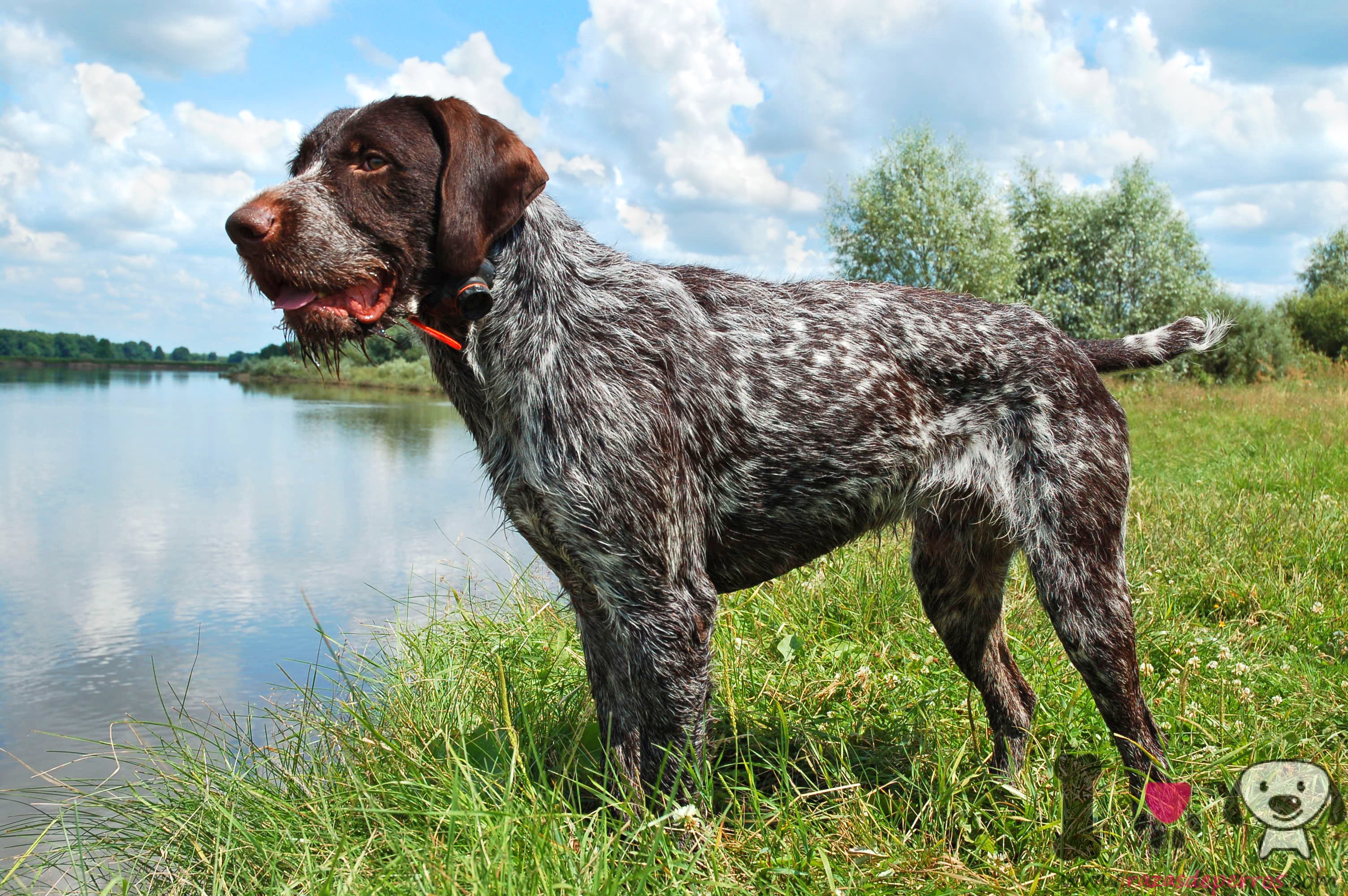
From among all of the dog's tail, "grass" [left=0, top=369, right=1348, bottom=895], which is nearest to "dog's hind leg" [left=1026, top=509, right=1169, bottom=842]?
"grass" [left=0, top=369, right=1348, bottom=895]

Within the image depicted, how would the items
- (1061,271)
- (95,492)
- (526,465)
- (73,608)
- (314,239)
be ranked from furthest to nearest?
(1061,271) < (95,492) < (73,608) < (526,465) < (314,239)

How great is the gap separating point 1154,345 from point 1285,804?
5.77 feet

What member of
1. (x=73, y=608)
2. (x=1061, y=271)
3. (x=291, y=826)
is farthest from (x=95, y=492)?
(x=1061, y=271)

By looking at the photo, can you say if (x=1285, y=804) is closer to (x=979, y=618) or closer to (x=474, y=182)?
(x=979, y=618)

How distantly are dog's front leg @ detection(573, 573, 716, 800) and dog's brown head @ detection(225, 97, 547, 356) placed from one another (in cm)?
114

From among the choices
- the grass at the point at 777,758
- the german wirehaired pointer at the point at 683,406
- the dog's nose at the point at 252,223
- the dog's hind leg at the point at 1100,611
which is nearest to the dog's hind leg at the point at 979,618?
the german wirehaired pointer at the point at 683,406

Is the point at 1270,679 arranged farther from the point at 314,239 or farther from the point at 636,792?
the point at 314,239

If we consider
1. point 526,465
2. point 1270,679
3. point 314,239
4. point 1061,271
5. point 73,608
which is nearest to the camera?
point 314,239

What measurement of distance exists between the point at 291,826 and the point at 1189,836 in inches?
112

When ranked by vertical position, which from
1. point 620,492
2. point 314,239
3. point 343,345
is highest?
point 314,239

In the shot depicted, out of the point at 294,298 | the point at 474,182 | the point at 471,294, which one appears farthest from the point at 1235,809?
the point at 294,298

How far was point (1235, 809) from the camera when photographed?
2623mm

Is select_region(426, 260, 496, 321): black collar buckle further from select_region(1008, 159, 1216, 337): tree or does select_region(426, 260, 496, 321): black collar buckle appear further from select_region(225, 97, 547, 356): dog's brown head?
select_region(1008, 159, 1216, 337): tree

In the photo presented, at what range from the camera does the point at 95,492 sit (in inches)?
617
